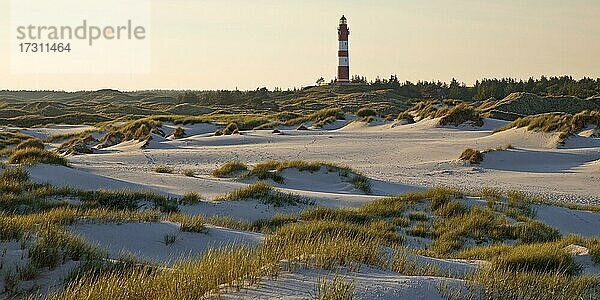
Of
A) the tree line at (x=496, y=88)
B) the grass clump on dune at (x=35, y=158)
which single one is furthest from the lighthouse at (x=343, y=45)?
the grass clump on dune at (x=35, y=158)

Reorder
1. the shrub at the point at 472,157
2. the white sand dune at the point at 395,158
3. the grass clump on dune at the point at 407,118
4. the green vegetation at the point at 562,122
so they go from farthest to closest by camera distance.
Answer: the grass clump on dune at the point at 407,118 → the green vegetation at the point at 562,122 → the shrub at the point at 472,157 → the white sand dune at the point at 395,158

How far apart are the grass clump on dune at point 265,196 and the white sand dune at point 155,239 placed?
4121 millimetres

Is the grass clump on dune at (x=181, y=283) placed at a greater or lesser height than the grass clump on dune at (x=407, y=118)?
lesser

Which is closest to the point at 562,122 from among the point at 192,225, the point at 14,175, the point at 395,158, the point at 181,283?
the point at 395,158

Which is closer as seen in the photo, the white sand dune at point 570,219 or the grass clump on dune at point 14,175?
the white sand dune at point 570,219

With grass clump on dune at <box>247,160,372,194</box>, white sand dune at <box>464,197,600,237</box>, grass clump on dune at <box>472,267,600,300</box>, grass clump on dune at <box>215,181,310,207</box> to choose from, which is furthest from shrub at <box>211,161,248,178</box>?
grass clump on dune at <box>472,267,600,300</box>

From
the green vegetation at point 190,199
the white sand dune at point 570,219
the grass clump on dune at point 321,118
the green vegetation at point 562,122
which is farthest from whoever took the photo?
the grass clump on dune at point 321,118

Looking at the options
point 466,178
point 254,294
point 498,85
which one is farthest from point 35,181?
point 498,85

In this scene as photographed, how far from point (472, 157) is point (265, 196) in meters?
11.7

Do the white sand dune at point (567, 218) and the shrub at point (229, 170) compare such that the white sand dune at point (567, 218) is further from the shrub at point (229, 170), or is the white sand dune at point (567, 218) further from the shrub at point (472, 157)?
the shrub at point (472, 157)

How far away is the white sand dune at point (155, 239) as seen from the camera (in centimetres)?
819

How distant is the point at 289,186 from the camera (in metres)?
17.2

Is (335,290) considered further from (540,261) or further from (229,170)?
(229,170)

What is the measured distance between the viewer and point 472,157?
2314cm
